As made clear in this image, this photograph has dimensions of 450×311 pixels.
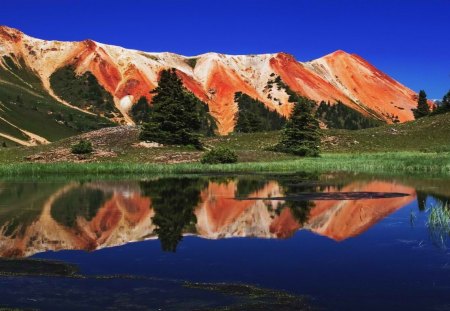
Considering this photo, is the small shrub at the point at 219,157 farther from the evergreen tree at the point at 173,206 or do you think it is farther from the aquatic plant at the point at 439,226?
the aquatic plant at the point at 439,226

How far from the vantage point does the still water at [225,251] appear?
1063 centimetres

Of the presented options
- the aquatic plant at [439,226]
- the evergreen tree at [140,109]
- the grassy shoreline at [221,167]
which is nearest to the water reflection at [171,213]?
the aquatic plant at [439,226]

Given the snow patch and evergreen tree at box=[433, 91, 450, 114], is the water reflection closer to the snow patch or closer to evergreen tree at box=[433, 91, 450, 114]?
evergreen tree at box=[433, 91, 450, 114]

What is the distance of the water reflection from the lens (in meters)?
17.6

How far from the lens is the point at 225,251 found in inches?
603

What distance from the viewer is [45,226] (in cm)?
1955

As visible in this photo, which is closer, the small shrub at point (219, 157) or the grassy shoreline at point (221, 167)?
the grassy shoreline at point (221, 167)

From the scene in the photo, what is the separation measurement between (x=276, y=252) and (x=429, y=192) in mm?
16414

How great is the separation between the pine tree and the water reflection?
94.1 feet

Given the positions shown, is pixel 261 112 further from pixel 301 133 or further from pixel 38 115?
pixel 301 133

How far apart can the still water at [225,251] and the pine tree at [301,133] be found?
34.3 metres

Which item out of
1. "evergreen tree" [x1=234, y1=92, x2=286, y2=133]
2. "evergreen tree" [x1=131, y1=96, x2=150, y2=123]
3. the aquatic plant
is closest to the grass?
the aquatic plant

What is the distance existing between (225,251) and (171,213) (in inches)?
285

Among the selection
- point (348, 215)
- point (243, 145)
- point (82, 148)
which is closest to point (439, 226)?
point (348, 215)
